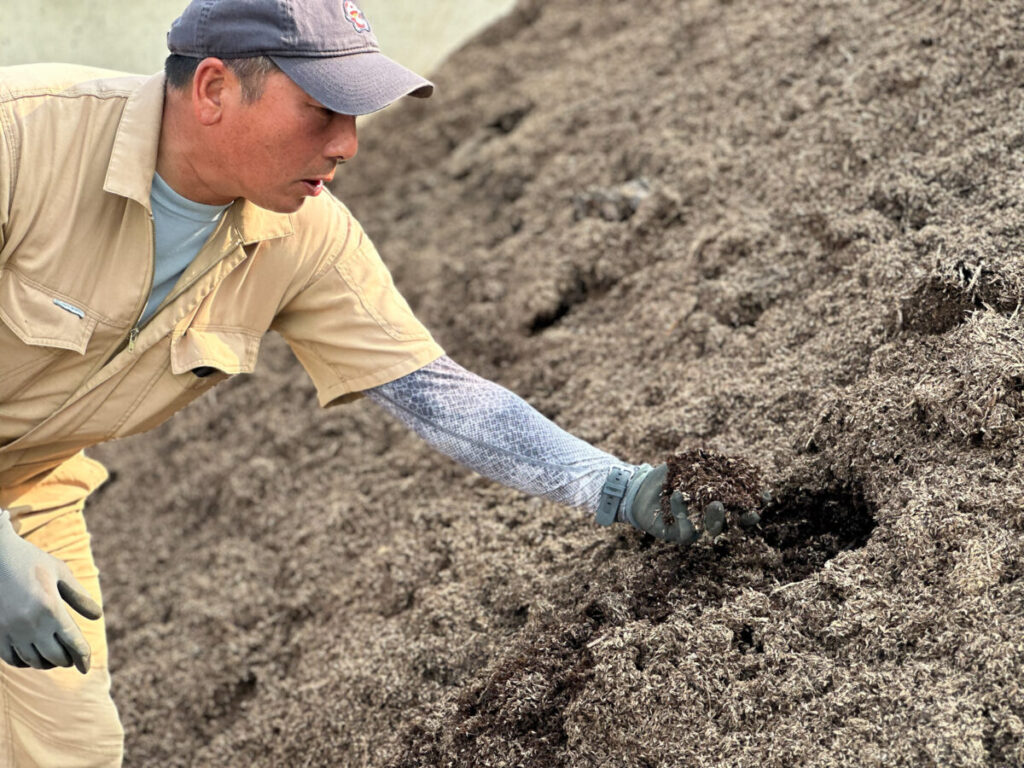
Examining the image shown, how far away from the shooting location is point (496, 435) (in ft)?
6.48

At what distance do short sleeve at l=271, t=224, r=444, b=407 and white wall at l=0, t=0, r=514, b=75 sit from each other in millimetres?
1886

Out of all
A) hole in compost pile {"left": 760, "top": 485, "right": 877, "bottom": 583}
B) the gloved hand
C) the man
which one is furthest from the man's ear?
hole in compost pile {"left": 760, "top": 485, "right": 877, "bottom": 583}

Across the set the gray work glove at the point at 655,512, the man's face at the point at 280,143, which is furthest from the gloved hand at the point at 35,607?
the gray work glove at the point at 655,512

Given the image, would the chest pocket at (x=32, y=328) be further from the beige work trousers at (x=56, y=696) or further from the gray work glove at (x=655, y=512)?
the gray work glove at (x=655, y=512)

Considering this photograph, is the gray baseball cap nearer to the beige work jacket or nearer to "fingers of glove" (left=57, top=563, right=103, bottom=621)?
the beige work jacket

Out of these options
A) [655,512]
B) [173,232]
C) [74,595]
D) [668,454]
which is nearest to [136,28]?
[173,232]

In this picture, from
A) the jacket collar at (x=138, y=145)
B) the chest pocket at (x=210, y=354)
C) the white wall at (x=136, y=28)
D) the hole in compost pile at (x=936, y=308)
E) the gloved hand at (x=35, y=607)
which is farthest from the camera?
the white wall at (x=136, y=28)

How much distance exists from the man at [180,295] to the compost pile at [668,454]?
0.87 feet

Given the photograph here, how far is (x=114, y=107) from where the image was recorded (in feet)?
6.02

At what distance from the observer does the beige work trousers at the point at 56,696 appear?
1999mm

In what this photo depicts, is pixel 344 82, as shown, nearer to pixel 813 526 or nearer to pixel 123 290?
pixel 123 290

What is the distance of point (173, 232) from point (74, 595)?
613 mm

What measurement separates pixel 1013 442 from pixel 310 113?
47.9 inches

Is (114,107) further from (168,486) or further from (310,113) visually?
(168,486)
